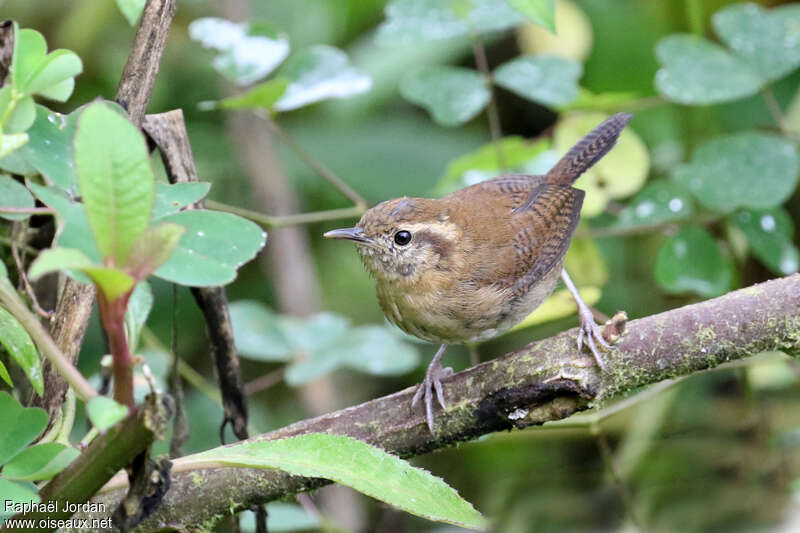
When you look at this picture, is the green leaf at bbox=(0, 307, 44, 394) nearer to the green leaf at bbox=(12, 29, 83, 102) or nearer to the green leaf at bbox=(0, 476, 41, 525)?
the green leaf at bbox=(0, 476, 41, 525)

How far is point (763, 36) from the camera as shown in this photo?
3145 millimetres

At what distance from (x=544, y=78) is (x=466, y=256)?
0.81 metres

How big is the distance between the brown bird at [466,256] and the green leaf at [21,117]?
1365 mm

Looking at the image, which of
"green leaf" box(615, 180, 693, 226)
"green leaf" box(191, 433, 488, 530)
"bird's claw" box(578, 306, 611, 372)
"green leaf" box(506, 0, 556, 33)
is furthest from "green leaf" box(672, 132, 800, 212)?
"green leaf" box(191, 433, 488, 530)

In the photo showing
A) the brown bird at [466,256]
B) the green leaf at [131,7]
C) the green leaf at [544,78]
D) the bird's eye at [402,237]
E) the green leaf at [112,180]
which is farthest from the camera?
the green leaf at [544,78]

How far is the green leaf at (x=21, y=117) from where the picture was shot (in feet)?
4.35

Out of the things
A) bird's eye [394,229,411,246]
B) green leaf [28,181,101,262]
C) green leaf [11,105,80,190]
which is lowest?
bird's eye [394,229,411,246]

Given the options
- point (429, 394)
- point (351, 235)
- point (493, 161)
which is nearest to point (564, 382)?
point (429, 394)

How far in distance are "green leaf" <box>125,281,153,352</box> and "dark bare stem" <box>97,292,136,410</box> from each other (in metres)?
0.65

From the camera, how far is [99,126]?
102cm

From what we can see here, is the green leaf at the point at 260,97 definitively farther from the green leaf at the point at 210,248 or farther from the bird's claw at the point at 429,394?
the green leaf at the point at 210,248

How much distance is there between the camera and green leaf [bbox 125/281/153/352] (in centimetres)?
180

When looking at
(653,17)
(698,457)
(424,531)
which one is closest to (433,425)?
(424,531)

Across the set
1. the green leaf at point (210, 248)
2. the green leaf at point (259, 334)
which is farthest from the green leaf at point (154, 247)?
the green leaf at point (259, 334)
